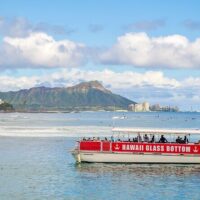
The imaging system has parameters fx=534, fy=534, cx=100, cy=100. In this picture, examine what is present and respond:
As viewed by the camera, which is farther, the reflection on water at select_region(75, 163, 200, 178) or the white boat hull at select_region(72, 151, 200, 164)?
the white boat hull at select_region(72, 151, 200, 164)

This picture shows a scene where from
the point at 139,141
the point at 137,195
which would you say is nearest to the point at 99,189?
the point at 137,195

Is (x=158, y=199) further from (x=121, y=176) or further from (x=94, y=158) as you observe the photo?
(x=94, y=158)

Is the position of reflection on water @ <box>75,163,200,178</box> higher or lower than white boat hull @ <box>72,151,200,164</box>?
lower

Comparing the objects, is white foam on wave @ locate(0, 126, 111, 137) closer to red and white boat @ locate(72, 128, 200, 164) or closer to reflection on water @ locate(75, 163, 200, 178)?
red and white boat @ locate(72, 128, 200, 164)

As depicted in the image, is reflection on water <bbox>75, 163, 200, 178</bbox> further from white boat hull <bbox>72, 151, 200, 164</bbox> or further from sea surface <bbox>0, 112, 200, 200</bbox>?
white boat hull <bbox>72, 151, 200, 164</bbox>

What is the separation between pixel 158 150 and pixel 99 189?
15127 millimetres

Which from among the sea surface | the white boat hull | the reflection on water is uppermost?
the white boat hull

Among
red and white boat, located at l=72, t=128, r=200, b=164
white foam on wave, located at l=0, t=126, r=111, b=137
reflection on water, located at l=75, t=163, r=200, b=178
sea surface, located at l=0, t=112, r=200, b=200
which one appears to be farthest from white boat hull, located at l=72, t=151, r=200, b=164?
white foam on wave, located at l=0, t=126, r=111, b=137

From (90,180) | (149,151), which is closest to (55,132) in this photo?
(149,151)

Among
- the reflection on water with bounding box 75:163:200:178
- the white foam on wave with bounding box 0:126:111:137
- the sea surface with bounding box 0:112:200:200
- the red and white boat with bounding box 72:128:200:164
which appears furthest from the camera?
the white foam on wave with bounding box 0:126:111:137

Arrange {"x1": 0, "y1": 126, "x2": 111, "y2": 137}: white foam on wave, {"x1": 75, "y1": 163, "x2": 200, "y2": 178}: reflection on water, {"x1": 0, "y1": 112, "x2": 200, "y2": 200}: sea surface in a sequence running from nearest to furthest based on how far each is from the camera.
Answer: {"x1": 0, "y1": 112, "x2": 200, "y2": 200}: sea surface → {"x1": 75, "y1": 163, "x2": 200, "y2": 178}: reflection on water → {"x1": 0, "y1": 126, "x2": 111, "y2": 137}: white foam on wave

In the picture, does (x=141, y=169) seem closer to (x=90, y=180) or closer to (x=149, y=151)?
(x=149, y=151)

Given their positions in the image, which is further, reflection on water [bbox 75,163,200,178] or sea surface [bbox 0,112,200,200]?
reflection on water [bbox 75,163,200,178]

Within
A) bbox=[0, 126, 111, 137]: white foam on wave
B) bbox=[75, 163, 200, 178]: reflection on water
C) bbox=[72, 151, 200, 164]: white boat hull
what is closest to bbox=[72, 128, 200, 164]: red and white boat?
bbox=[72, 151, 200, 164]: white boat hull
